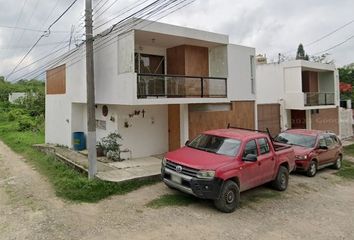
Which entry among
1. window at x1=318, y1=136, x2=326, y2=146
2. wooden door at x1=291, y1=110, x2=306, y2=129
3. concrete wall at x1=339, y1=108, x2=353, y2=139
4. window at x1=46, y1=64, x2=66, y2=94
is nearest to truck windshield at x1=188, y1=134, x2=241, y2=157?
window at x1=318, y1=136, x2=326, y2=146

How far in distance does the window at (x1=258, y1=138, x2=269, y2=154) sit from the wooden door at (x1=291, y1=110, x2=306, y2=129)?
14159 mm

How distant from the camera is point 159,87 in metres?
12.1

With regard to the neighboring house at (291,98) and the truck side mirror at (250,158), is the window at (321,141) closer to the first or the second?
the neighboring house at (291,98)

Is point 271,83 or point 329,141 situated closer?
point 329,141

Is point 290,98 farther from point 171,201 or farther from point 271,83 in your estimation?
point 171,201

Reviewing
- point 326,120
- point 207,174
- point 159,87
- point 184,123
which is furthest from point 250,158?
A: point 326,120

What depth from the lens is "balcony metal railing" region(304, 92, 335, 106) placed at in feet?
70.8

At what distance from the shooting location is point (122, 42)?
11.7 meters

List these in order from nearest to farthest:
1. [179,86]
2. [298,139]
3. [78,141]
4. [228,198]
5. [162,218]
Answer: [162,218], [228,198], [179,86], [298,139], [78,141]

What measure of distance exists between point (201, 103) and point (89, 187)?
660 centimetres

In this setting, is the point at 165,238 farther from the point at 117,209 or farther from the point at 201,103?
the point at 201,103

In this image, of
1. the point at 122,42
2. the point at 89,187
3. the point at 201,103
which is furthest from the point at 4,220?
the point at 201,103

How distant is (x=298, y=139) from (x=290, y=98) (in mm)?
7526

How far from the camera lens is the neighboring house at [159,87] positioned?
11883 millimetres
